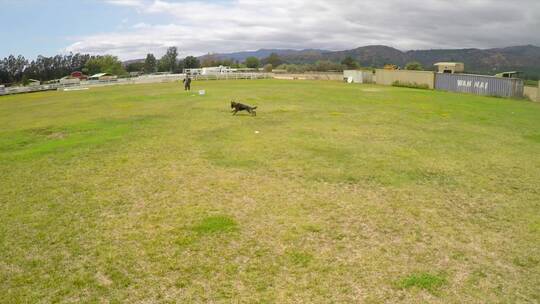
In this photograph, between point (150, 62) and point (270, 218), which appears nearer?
point (270, 218)

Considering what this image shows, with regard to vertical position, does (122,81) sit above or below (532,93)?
above

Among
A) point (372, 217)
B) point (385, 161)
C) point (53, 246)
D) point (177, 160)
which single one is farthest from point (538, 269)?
point (177, 160)

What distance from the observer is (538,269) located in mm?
5461

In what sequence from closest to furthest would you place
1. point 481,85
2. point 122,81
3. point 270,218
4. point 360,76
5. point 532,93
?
point 270,218
point 532,93
point 481,85
point 360,76
point 122,81

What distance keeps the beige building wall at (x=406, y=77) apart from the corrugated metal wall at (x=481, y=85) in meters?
1.20

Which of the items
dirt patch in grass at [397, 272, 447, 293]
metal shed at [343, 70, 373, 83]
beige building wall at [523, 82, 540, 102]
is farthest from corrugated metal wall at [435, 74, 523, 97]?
dirt patch in grass at [397, 272, 447, 293]

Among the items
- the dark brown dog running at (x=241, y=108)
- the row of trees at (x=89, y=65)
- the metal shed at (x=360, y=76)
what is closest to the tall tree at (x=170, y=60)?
the row of trees at (x=89, y=65)

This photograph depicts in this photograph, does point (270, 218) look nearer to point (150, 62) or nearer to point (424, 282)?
point (424, 282)

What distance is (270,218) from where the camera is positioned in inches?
280

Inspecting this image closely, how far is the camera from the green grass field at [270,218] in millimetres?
5047

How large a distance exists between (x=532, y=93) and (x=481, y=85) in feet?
14.5

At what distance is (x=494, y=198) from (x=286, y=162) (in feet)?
15.7

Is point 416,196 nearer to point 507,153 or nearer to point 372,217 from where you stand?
point 372,217

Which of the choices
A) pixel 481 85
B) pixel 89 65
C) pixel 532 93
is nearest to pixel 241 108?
pixel 532 93
